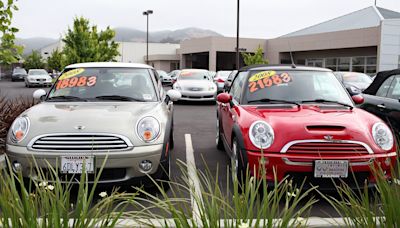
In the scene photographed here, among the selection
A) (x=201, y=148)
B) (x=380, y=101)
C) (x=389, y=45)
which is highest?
(x=389, y=45)

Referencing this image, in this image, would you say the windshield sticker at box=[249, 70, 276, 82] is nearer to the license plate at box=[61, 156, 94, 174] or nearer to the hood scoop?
the hood scoop

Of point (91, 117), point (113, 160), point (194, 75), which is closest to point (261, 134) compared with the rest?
point (113, 160)

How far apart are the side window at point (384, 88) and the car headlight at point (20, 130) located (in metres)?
5.19

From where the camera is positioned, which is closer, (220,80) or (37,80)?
(220,80)

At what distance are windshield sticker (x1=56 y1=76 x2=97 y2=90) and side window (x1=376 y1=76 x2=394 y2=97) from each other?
446cm

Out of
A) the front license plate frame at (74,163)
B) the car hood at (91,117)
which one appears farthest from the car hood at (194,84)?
the front license plate frame at (74,163)

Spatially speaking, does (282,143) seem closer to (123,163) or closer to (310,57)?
(123,163)

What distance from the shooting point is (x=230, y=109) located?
5238 millimetres

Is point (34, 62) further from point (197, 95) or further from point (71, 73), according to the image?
point (71, 73)

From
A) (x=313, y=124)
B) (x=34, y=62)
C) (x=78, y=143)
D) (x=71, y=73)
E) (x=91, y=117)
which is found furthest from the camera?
(x=34, y=62)

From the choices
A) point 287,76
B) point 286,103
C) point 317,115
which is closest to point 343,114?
point 317,115

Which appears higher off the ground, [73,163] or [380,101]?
[380,101]

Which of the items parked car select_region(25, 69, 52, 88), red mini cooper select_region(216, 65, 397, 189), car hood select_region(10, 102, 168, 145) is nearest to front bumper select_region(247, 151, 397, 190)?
red mini cooper select_region(216, 65, 397, 189)

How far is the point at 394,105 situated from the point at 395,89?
405 mm
